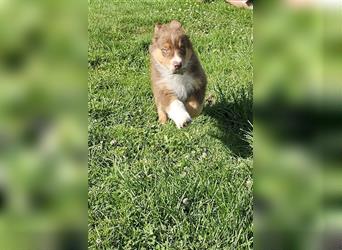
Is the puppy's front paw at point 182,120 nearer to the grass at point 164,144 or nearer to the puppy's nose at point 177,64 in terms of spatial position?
the grass at point 164,144

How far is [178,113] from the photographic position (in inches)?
143

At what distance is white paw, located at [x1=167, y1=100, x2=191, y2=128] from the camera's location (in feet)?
11.8

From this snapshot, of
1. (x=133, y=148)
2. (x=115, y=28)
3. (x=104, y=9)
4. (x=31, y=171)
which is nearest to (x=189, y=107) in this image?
(x=133, y=148)

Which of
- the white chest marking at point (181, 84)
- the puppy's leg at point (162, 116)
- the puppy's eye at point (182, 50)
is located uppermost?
the puppy's eye at point (182, 50)

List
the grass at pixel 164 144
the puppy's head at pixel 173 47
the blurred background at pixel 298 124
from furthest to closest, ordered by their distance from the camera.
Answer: the puppy's head at pixel 173 47 → the grass at pixel 164 144 → the blurred background at pixel 298 124

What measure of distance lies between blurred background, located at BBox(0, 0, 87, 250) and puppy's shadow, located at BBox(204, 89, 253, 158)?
2.52 m

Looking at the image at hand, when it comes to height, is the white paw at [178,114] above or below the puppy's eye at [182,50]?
below

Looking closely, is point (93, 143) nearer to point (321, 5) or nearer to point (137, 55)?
point (137, 55)

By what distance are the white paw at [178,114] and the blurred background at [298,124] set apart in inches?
109

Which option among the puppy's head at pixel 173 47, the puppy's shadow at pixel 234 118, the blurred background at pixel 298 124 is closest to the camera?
the blurred background at pixel 298 124

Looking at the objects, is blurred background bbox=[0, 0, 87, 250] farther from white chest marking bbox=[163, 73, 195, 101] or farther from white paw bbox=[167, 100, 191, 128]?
white chest marking bbox=[163, 73, 195, 101]

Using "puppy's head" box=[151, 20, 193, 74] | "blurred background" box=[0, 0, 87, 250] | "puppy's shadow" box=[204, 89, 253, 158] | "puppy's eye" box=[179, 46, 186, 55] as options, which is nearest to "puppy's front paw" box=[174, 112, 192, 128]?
"puppy's shadow" box=[204, 89, 253, 158]

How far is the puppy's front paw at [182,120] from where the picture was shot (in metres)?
3.59

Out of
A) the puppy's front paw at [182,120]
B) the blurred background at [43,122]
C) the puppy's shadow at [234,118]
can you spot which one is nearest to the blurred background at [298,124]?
the blurred background at [43,122]
